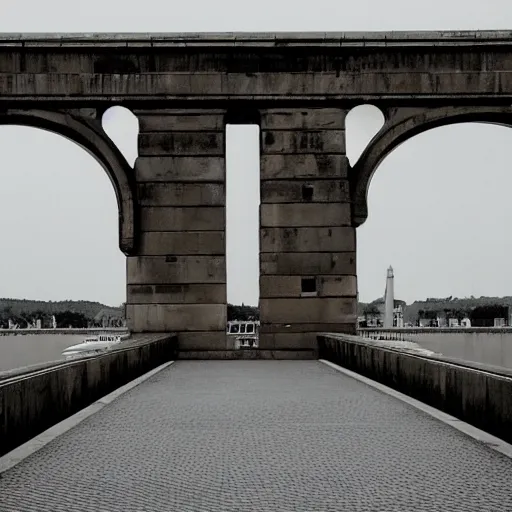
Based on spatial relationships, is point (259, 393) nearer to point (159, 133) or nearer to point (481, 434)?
point (481, 434)

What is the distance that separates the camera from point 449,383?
11938mm

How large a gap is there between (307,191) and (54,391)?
16773 mm

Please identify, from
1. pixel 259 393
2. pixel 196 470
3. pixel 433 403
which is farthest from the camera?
pixel 259 393

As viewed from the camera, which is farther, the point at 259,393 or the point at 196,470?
the point at 259,393

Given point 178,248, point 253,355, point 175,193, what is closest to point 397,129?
point 175,193

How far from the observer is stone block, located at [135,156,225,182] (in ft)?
89.3

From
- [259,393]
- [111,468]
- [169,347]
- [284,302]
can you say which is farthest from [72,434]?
[284,302]

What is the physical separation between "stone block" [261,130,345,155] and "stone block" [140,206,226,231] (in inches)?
94.7

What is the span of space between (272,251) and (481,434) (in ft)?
56.6

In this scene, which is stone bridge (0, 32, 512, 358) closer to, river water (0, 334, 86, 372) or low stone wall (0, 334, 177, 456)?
low stone wall (0, 334, 177, 456)

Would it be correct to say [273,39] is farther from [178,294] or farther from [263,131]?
[178,294]

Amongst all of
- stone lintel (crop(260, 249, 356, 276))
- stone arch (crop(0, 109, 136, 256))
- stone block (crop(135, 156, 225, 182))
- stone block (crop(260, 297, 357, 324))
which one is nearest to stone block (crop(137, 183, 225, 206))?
stone block (crop(135, 156, 225, 182))

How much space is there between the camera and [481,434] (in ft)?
33.1

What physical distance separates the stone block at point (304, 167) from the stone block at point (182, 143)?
1.45 meters
